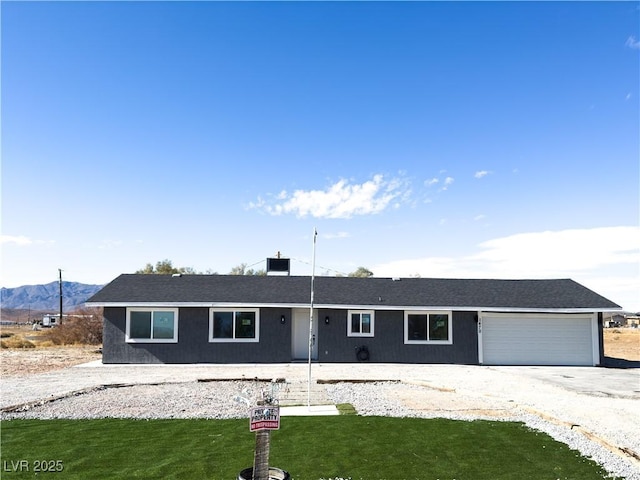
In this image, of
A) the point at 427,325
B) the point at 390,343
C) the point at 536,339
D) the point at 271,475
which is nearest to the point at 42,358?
the point at 390,343

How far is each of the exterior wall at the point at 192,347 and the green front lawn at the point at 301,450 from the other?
1055cm

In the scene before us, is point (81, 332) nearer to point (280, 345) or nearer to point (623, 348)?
point (280, 345)

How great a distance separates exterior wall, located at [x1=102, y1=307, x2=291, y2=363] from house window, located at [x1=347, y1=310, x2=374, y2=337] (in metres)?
2.61

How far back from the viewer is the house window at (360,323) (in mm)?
20703

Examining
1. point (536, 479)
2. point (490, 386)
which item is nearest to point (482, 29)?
point (490, 386)

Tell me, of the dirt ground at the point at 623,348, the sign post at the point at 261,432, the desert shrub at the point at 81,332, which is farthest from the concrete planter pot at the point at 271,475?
the desert shrub at the point at 81,332

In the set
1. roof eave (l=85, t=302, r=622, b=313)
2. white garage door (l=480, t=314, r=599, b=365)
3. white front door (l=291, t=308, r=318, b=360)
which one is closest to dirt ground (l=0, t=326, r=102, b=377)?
roof eave (l=85, t=302, r=622, b=313)

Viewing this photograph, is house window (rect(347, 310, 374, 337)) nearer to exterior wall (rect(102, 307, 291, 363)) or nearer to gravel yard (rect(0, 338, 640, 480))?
gravel yard (rect(0, 338, 640, 480))

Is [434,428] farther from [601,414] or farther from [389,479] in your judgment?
[601,414]

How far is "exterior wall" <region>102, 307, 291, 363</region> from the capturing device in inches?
782

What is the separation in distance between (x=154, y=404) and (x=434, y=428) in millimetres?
6118

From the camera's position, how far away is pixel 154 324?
790 inches

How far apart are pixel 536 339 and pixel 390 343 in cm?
612

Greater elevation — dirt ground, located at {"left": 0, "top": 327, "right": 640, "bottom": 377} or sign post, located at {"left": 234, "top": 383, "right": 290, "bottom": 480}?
sign post, located at {"left": 234, "top": 383, "right": 290, "bottom": 480}
